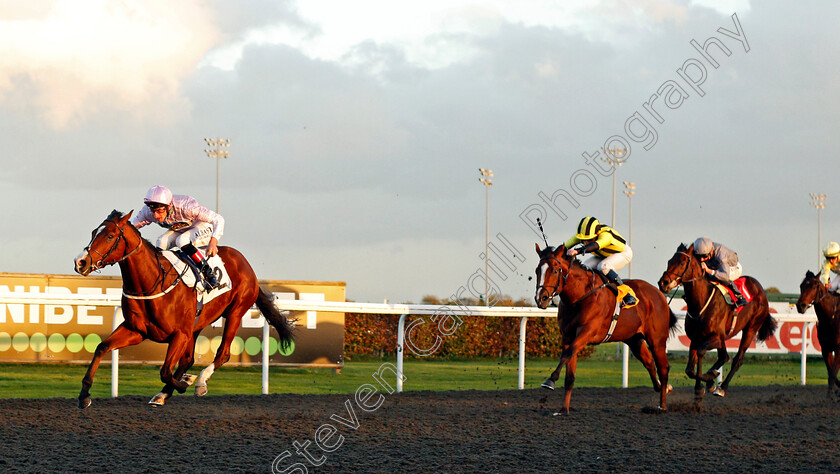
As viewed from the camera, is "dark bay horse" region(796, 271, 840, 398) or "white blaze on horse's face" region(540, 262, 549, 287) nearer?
"white blaze on horse's face" region(540, 262, 549, 287)

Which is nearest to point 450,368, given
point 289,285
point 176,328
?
point 289,285

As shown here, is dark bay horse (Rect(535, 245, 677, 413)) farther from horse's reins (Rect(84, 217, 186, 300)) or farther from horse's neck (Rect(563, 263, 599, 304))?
horse's reins (Rect(84, 217, 186, 300))

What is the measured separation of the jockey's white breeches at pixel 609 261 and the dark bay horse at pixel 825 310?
8.81 ft

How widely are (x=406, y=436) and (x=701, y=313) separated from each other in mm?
4117

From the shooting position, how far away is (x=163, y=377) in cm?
615

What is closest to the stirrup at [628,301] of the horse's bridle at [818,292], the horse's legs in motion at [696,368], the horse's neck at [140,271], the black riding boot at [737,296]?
the horse's legs in motion at [696,368]

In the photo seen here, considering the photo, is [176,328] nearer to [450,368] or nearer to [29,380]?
[29,380]

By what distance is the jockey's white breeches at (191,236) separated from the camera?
693cm

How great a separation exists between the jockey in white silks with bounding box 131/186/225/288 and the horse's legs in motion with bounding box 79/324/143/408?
2.49 ft

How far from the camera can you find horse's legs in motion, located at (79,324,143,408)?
19.5ft

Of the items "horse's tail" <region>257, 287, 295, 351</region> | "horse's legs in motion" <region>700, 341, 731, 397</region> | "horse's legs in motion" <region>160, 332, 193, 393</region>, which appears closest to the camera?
"horse's legs in motion" <region>160, 332, 193, 393</region>

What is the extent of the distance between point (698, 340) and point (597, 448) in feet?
12.1

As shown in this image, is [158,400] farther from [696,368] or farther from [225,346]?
[696,368]

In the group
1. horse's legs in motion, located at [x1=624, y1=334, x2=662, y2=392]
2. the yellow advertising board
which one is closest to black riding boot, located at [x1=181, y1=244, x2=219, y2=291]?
horse's legs in motion, located at [x1=624, y1=334, x2=662, y2=392]
